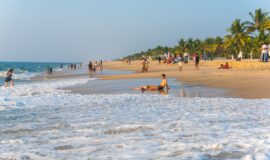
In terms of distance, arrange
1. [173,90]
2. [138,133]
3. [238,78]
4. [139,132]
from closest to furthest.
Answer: [138,133]
[139,132]
[173,90]
[238,78]

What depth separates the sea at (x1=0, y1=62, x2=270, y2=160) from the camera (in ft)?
18.1

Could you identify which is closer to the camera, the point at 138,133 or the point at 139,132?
the point at 138,133

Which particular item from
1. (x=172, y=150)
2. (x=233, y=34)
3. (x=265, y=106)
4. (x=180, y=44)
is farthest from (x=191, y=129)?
(x=180, y=44)

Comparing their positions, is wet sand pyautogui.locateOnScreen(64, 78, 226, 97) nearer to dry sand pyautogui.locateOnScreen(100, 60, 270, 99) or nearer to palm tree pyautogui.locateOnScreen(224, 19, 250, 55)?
dry sand pyautogui.locateOnScreen(100, 60, 270, 99)

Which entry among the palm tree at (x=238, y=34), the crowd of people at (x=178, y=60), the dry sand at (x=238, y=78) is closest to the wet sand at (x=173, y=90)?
the dry sand at (x=238, y=78)

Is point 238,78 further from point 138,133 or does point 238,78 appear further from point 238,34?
point 238,34

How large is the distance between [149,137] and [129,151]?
1.10 m

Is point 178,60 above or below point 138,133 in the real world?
above

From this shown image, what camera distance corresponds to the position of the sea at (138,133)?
5.52 meters

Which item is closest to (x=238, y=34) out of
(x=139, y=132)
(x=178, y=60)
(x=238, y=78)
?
(x=178, y=60)

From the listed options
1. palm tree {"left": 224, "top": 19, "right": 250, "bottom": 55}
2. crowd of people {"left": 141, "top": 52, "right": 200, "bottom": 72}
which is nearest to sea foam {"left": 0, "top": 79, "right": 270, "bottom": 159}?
crowd of people {"left": 141, "top": 52, "right": 200, "bottom": 72}

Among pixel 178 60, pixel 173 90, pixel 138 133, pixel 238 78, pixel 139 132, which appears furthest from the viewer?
pixel 178 60

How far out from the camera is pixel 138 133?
7141 millimetres

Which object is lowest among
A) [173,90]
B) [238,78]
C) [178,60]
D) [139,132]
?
[173,90]
